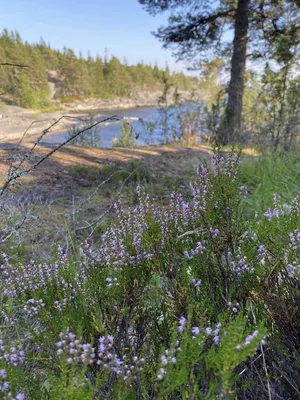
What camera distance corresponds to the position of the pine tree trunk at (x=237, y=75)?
9.47 metres

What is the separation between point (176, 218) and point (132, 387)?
0.69 m

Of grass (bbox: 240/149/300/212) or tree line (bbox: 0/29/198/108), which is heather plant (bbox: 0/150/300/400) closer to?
grass (bbox: 240/149/300/212)

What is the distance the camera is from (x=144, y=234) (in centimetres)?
121

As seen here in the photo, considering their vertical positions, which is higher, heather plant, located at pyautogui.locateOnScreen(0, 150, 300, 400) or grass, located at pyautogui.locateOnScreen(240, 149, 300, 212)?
heather plant, located at pyautogui.locateOnScreen(0, 150, 300, 400)

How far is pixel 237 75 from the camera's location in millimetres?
9859

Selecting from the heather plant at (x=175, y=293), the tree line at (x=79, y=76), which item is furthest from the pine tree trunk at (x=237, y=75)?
the tree line at (x=79, y=76)

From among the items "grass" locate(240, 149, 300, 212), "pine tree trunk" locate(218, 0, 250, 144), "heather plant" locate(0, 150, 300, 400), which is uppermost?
"pine tree trunk" locate(218, 0, 250, 144)

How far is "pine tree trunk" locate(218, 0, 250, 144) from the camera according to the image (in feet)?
31.1

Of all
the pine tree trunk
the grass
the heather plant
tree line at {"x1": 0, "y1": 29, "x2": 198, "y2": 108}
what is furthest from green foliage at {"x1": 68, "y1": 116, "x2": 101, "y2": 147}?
tree line at {"x1": 0, "y1": 29, "x2": 198, "y2": 108}

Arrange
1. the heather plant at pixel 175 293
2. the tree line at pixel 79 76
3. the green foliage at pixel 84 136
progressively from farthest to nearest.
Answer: the tree line at pixel 79 76, the green foliage at pixel 84 136, the heather plant at pixel 175 293

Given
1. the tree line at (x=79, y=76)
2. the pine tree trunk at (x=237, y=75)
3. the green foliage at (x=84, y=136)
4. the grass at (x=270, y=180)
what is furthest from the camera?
the tree line at (x=79, y=76)

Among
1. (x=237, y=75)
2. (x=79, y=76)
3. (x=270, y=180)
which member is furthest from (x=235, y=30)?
(x=79, y=76)

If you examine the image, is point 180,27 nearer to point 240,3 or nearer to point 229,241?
point 240,3

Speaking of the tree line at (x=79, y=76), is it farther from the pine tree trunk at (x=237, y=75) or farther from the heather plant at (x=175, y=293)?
the heather plant at (x=175, y=293)
